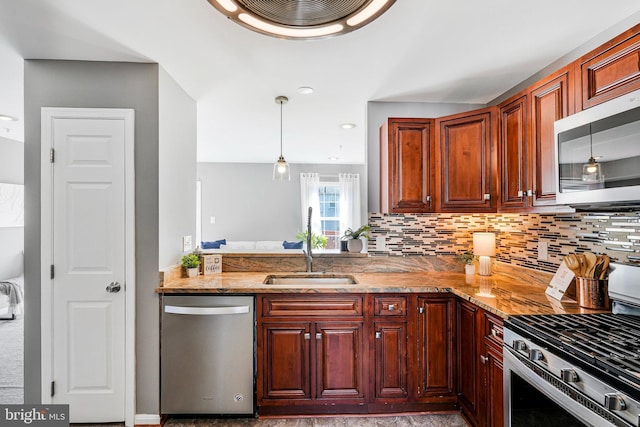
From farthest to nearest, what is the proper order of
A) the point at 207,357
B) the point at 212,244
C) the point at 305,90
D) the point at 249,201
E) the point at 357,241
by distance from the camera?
the point at 249,201
the point at 212,244
the point at 357,241
the point at 305,90
the point at 207,357

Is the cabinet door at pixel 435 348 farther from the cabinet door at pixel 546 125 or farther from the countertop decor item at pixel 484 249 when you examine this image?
the cabinet door at pixel 546 125

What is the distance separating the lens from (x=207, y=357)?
7.13 ft

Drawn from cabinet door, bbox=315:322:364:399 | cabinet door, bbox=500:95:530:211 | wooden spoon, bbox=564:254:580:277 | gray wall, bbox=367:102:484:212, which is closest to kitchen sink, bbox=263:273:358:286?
cabinet door, bbox=315:322:364:399

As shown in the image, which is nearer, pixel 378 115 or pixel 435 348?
pixel 435 348

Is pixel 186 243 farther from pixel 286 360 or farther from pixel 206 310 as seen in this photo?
pixel 286 360

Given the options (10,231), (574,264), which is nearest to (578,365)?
(574,264)

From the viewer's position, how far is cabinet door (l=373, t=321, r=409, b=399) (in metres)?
2.22

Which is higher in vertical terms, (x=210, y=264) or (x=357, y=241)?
(x=357, y=241)

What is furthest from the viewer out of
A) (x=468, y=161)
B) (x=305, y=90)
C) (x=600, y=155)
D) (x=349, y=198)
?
(x=349, y=198)

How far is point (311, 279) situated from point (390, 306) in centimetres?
73

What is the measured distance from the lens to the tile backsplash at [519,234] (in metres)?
1.76

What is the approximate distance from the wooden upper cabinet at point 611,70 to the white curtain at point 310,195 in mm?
5447

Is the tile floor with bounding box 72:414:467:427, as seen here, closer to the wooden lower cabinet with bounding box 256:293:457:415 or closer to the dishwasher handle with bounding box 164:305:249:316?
the wooden lower cabinet with bounding box 256:293:457:415

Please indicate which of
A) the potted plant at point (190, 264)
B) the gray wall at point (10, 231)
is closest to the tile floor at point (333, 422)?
the potted plant at point (190, 264)
